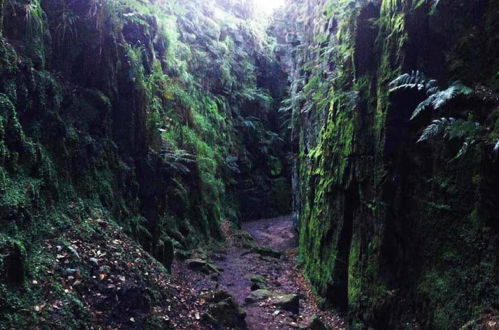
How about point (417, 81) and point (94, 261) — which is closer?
point (94, 261)

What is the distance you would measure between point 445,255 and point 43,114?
622 centimetres

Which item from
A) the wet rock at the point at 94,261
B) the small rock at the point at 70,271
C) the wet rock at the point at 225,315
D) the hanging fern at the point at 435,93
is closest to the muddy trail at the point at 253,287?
the wet rock at the point at 225,315

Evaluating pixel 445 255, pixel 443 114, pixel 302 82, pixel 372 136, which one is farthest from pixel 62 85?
pixel 302 82

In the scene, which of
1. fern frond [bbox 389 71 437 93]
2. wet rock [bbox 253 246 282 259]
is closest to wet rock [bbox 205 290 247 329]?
fern frond [bbox 389 71 437 93]

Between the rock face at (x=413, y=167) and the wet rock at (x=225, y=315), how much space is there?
2.14 m

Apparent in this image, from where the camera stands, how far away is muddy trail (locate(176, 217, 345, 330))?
7375 millimetres

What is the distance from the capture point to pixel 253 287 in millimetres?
10109

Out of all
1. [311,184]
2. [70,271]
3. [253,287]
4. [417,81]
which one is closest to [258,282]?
[253,287]

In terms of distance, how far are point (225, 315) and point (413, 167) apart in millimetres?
4006

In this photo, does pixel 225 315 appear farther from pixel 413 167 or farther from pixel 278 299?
pixel 413 167

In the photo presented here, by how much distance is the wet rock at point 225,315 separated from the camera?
669cm

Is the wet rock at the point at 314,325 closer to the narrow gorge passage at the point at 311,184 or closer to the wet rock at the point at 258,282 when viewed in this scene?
the narrow gorge passage at the point at 311,184

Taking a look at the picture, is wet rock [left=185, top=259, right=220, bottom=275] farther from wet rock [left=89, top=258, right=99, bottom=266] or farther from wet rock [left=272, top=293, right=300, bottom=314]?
wet rock [left=89, top=258, right=99, bottom=266]

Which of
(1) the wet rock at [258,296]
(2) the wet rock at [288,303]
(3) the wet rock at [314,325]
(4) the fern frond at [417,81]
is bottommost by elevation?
(3) the wet rock at [314,325]
